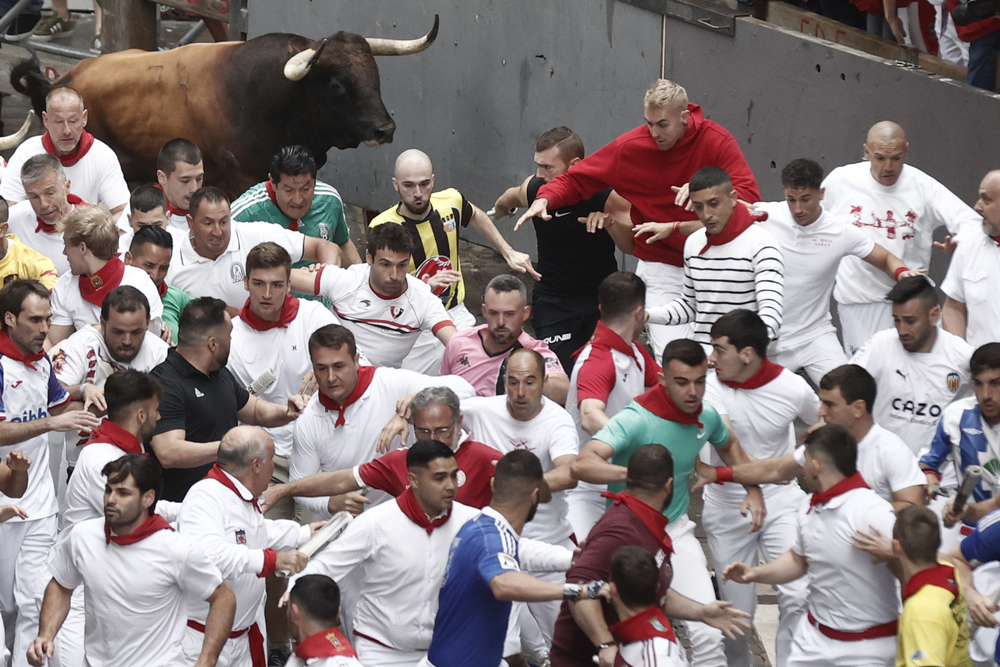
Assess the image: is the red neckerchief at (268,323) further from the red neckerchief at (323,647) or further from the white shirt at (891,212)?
the white shirt at (891,212)

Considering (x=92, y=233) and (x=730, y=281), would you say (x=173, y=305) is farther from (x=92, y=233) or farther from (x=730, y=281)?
(x=730, y=281)

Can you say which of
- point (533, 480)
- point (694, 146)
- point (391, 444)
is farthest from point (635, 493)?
point (694, 146)

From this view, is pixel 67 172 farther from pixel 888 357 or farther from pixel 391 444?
pixel 888 357

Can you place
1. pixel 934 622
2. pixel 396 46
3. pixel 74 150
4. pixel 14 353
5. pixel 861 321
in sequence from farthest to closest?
1. pixel 396 46
2. pixel 74 150
3. pixel 861 321
4. pixel 14 353
5. pixel 934 622

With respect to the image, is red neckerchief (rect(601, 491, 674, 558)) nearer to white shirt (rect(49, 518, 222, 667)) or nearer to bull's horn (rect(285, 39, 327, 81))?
white shirt (rect(49, 518, 222, 667))

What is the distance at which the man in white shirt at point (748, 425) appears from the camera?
22.8 feet

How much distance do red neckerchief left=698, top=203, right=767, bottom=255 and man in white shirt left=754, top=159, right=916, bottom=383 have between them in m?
0.43

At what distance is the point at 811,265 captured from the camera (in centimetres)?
834

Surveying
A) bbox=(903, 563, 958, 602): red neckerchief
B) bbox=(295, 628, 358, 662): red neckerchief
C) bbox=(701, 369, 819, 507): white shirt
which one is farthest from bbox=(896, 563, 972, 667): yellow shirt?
bbox=(295, 628, 358, 662): red neckerchief

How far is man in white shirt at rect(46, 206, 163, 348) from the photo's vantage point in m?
7.46

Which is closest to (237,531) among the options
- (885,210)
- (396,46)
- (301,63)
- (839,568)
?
(839,568)

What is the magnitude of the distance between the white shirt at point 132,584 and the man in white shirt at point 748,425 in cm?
269

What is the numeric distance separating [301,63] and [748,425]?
5.74 metres

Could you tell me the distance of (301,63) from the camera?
11.3 metres
